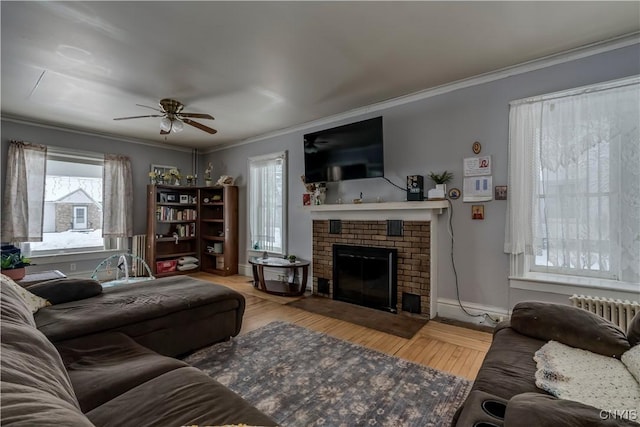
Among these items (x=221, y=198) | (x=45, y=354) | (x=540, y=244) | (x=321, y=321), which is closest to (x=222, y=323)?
(x=321, y=321)

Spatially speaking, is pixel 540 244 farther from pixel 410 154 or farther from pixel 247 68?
pixel 247 68

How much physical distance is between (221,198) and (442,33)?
469 cm

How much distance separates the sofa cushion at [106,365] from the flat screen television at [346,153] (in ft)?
8.97

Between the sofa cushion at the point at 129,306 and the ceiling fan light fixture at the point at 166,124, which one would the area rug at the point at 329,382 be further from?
the ceiling fan light fixture at the point at 166,124

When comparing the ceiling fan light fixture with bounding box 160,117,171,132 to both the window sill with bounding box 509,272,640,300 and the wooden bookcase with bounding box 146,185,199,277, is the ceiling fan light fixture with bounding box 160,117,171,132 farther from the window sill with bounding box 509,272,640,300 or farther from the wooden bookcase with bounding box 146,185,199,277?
the window sill with bounding box 509,272,640,300

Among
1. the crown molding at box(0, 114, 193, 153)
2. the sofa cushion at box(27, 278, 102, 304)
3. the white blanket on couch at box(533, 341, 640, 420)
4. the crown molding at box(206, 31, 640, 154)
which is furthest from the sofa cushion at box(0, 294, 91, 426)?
the crown molding at box(0, 114, 193, 153)

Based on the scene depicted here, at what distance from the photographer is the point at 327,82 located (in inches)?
122

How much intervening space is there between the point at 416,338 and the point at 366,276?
107 centimetres

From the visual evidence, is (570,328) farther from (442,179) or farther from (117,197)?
(117,197)

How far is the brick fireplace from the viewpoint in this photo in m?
3.20

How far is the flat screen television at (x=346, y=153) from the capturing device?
339cm

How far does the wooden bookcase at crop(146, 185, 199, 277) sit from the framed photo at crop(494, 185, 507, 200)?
525 cm

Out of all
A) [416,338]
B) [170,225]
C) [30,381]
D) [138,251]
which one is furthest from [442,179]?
[138,251]

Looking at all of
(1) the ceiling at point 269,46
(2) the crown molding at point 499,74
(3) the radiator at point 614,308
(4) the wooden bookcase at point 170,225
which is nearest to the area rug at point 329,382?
(3) the radiator at point 614,308
